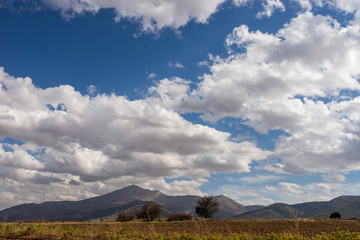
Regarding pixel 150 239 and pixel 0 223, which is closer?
pixel 150 239

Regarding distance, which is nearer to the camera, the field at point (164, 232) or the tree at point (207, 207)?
the field at point (164, 232)

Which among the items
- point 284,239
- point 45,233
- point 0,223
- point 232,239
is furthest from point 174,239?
point 0,223

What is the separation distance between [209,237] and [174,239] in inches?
78.5

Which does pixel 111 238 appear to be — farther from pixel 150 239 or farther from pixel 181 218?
pixel 181 218

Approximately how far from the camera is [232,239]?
1356cm

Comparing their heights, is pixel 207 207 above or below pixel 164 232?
below

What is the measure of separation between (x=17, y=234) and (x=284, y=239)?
597 inches

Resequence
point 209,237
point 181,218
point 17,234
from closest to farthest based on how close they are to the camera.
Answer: point 209,237 → point 17,234 → point 181,218

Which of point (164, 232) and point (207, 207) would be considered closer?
point (164, 232)

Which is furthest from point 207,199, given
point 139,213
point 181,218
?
point 139,213

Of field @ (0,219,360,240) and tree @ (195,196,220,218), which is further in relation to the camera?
tree @ (195,196,220,218)

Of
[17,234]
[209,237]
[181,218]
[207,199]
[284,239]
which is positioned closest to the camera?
[284,239]

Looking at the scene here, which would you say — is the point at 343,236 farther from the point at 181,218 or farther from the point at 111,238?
the point at 181,218

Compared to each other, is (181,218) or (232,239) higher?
(232,239)
